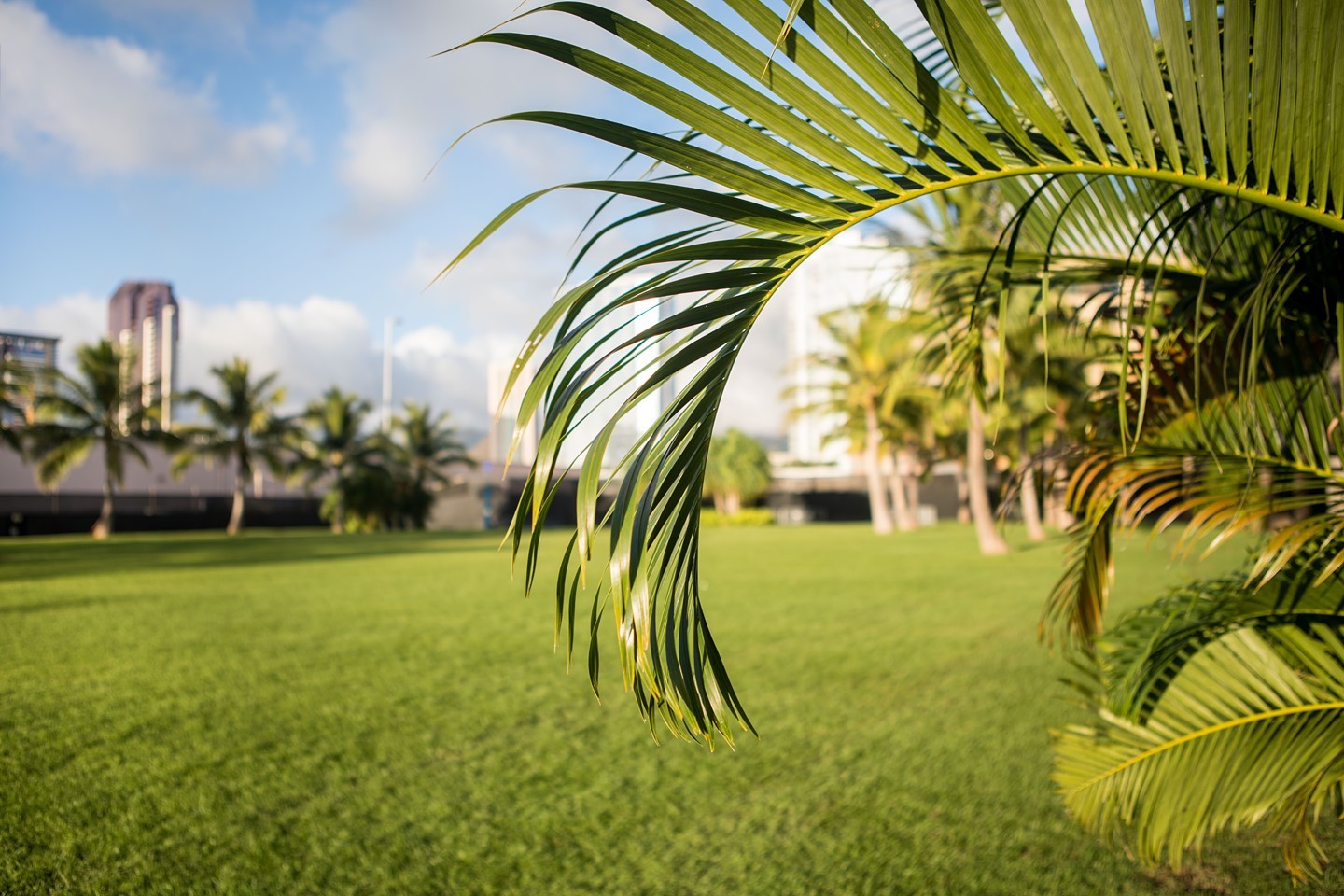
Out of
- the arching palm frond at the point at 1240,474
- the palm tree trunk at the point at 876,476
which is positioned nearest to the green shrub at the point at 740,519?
the palm tree trunk at the point at 876,476

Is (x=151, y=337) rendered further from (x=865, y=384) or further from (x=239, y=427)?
(x=865, y=384)

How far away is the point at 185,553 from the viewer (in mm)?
15305

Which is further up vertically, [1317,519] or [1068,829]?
[1317,519]

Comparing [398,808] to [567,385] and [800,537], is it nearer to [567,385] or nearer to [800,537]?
[567,385]

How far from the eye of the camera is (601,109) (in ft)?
4.15

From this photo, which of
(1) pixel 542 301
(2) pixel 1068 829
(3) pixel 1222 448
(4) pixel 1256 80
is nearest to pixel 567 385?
(1) pixel 542 301

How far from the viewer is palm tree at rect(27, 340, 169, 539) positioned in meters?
21.8

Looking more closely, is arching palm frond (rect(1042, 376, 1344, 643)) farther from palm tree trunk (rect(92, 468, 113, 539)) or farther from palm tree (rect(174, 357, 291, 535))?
palm tree (rect(174, 357, 291, 535))

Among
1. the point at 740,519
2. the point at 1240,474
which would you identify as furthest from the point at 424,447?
the point at 1240,474

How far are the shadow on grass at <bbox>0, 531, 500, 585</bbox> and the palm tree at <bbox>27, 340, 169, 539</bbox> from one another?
14.3ft

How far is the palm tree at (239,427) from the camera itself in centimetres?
2664

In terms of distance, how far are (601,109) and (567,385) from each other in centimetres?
46

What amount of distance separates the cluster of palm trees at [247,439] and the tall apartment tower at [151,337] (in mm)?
485

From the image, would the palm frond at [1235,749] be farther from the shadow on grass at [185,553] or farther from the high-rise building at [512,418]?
the shadow on grass at [185,553]
